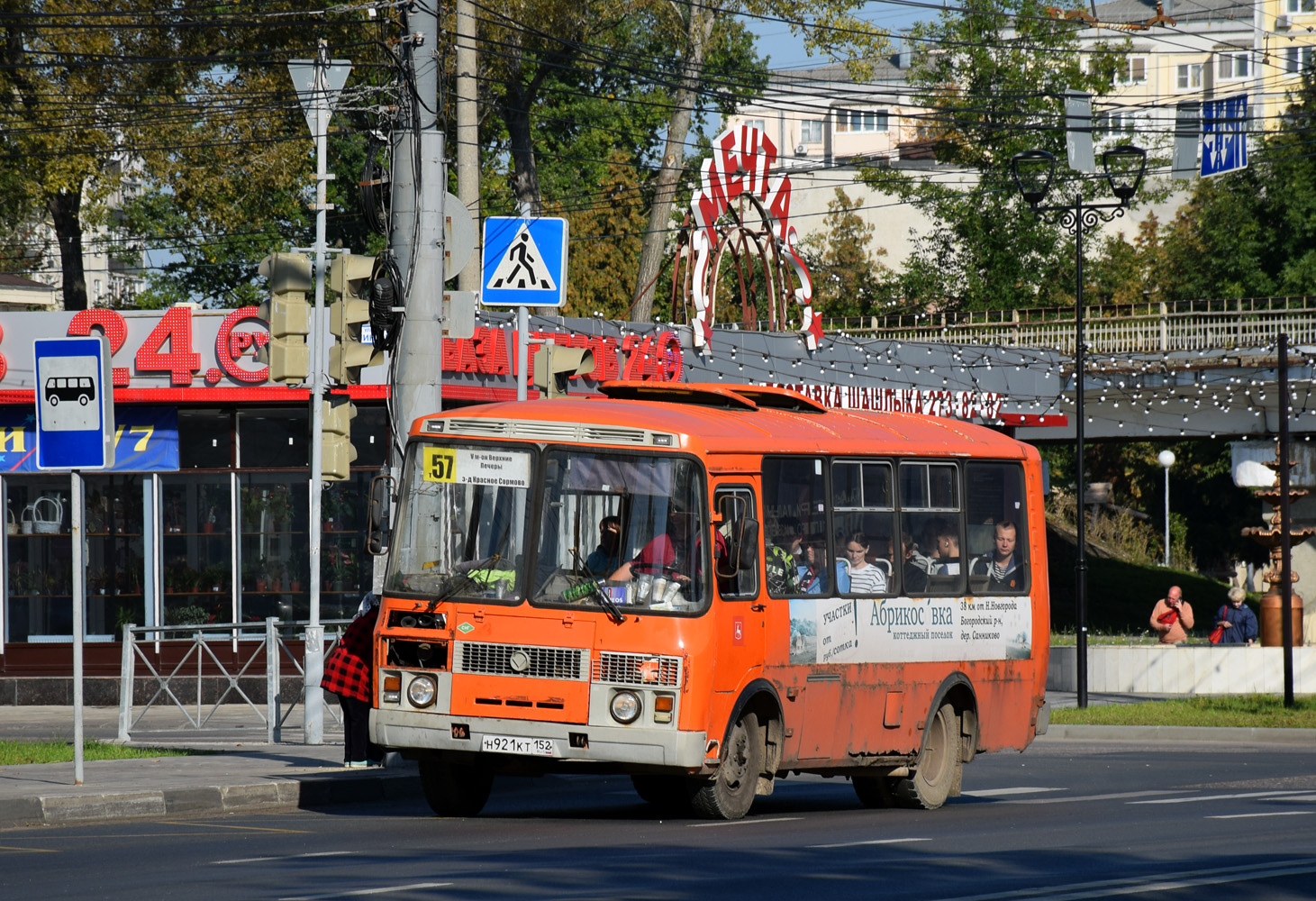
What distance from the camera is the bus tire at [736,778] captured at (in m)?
12.5

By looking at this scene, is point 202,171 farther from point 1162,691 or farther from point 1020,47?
point 1020,47

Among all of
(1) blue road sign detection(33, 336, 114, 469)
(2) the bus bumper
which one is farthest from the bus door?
(1) blue road sign detection(33, 336, 114, 469)

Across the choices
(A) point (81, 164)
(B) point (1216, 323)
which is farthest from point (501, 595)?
(B) point (1216, 323)

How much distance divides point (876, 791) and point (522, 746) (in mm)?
3767

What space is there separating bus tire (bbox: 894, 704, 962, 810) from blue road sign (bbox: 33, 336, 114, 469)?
639 cm

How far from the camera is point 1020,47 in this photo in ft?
202

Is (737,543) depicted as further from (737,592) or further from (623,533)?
(623,533)

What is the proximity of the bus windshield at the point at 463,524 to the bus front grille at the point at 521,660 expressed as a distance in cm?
34

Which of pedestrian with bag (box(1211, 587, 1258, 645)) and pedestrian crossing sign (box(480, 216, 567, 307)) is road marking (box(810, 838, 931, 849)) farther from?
pedestrian with bag (box(1211, 587, 1258, 645))

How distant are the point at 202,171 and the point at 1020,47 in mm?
35961

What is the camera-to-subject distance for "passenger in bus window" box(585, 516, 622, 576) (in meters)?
→ 12.3

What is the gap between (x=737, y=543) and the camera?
1250 centimetres

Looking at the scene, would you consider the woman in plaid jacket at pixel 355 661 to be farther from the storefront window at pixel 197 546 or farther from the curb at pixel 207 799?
the storefront window at pixel 197 546

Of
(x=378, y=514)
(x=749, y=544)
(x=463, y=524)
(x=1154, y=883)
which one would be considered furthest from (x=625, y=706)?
(x=1154, y=883)
